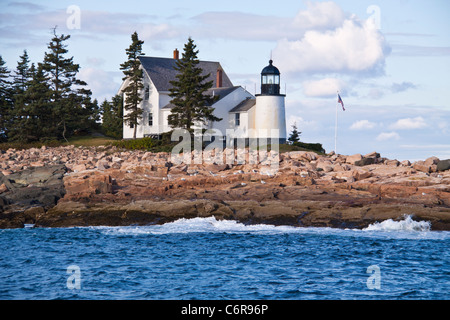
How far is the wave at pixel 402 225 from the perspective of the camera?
2292 centimetres

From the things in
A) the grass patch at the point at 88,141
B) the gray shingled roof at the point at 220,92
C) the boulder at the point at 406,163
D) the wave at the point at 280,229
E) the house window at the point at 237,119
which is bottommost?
the wave at the point at 280,229

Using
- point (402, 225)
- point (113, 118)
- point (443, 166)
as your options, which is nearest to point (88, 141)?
point (113, 118)

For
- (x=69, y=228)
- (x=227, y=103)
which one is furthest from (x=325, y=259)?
(x=227, y=103)

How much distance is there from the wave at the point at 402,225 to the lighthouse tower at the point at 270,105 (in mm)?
26044

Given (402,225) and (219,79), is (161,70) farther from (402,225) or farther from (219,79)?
(402,225)

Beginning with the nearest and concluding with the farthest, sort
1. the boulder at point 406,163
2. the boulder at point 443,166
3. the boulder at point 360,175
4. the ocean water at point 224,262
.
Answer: the ocean water at point 224,262, the boulder at point 360,175, the boulder at point 443,166, the boulder at point 406,163

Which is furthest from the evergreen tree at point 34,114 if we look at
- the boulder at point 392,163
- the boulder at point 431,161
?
the boulder at point 431,161

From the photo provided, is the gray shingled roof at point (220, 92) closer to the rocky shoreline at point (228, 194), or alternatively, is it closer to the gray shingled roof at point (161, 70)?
the gray shingled roof at point (161, 70)

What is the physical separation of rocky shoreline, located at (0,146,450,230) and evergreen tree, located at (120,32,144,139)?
1826cm

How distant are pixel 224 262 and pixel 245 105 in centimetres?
3446

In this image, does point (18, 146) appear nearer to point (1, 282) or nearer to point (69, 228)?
point (69, 228)

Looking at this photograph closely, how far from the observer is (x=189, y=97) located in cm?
4838

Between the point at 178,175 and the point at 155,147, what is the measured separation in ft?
55.6

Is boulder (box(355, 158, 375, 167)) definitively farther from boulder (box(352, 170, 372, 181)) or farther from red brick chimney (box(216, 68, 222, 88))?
red brick chimney (box(216, 68, 222, 88))
